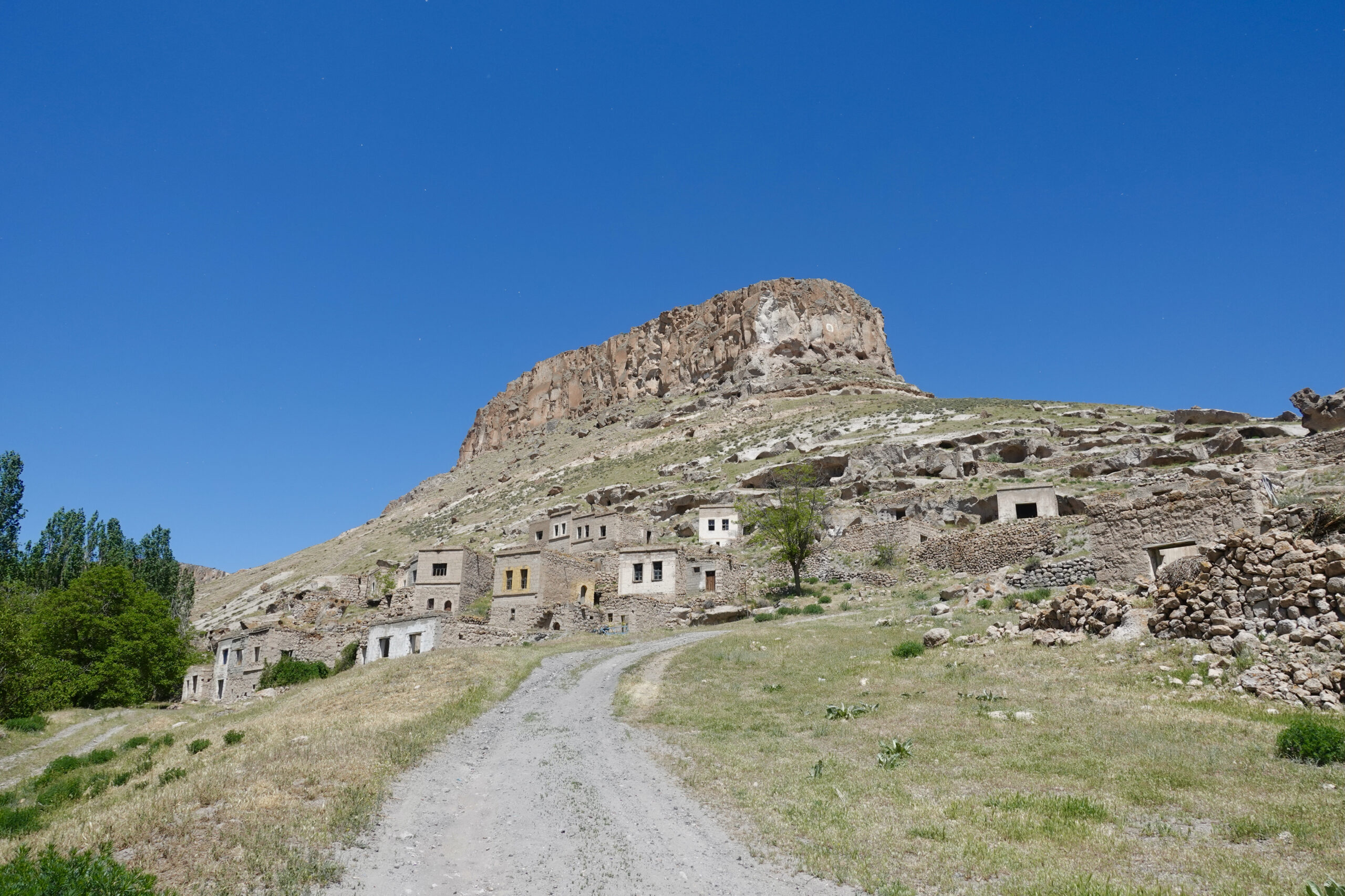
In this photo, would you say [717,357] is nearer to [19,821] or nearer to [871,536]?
[871,536]

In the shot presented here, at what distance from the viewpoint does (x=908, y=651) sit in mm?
19469

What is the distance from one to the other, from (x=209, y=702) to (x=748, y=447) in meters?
57.2

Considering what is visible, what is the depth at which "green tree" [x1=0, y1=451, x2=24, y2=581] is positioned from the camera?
60.5 m

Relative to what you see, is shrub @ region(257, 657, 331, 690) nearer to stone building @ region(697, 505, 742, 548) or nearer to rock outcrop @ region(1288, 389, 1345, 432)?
stone building @ region(697, 505, 742, 548)

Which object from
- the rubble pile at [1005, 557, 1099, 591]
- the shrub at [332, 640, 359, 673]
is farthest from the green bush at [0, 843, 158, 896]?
the shrub at [332, 640, 359, 673]

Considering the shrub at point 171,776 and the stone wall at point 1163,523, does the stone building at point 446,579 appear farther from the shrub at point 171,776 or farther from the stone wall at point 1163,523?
the stone wall at point 1163,523

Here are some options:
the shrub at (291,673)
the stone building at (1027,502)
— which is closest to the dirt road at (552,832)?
the shrub at (291,673)

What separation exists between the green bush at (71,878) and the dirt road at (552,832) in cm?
173

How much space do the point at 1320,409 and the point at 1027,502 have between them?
19796 millimetres

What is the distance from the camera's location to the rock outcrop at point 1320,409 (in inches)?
1730

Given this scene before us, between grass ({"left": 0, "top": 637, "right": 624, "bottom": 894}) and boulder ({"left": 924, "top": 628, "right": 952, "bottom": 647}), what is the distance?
10991mm

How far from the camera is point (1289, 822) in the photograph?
7535 millimetres

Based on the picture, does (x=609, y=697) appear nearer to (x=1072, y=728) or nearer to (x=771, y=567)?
(x=1072, y=728)

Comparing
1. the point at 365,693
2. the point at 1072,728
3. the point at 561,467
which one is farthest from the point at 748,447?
the point at 1072,728
